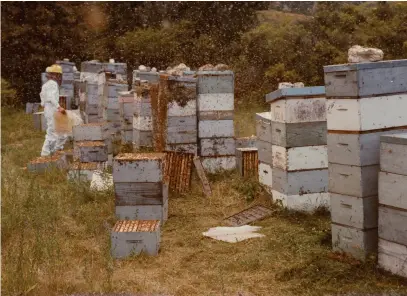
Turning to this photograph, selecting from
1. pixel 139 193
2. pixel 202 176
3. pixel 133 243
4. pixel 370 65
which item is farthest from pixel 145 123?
pixel 370 65

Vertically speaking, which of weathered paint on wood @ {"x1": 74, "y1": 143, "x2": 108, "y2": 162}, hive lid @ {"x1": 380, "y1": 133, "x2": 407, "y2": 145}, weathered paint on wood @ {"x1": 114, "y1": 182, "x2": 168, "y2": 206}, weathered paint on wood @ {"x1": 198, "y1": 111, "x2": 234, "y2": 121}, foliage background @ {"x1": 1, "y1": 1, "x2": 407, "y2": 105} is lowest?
weathered paint on wood @ {"x1": 114, "y1": 182, "x2": 168, "y2": 206}

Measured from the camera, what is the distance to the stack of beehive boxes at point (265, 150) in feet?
24.4

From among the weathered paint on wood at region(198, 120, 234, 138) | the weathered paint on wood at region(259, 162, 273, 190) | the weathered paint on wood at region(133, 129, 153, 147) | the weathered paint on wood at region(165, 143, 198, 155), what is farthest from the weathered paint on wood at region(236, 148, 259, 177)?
the weathered paint on wood at region(133, 129, 153, 147)

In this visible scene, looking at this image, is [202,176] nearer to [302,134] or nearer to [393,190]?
[302,134]

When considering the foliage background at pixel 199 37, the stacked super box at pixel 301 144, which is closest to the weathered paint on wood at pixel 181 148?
the stacked super box at pixel 301 144

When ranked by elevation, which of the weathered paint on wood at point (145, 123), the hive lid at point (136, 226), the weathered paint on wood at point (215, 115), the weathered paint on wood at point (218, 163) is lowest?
the hive lid at point (136, 226)

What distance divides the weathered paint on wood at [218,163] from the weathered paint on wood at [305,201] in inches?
84.7

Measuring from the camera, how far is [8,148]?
42.4ft

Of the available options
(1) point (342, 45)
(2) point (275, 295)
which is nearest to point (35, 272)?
(2) point (275, 295)

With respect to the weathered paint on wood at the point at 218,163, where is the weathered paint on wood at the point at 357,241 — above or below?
below

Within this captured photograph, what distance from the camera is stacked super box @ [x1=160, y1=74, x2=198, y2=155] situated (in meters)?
8.80

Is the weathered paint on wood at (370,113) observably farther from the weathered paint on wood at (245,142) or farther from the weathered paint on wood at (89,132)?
the weathered paint on wood at (89,132)

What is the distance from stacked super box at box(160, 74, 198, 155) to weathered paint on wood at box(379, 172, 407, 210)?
178 inches

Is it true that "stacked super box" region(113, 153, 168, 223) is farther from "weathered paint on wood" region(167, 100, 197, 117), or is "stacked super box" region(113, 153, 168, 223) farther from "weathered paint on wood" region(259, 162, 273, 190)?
"weathered paint on wood" region(167, 100, 197, 117)
